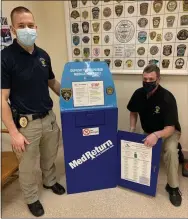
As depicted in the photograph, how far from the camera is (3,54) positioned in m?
1.31

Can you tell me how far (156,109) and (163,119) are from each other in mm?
101

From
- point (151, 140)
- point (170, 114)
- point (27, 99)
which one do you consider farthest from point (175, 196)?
point (27, 99)

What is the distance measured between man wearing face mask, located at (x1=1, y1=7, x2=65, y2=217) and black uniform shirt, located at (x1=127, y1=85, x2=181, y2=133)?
78 cm

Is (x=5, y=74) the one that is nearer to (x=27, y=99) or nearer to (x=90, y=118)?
(x=27, y=99)

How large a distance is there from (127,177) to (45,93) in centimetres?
99

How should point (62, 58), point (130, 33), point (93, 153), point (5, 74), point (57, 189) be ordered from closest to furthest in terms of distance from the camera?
point (5, 74), point (93, 153), point (57, 189), point (130, 33), point (62, 58)

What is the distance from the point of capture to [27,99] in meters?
1.42

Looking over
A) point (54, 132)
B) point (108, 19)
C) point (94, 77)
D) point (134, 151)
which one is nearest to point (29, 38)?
point (94, 77)

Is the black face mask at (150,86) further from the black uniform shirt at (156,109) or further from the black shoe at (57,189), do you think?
the black shoe at (57,189)

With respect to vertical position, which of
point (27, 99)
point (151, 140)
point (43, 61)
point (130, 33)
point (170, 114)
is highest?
point (130, 33)

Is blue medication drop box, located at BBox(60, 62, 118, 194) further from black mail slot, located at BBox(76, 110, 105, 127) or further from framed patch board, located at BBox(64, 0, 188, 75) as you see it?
framed patch board, located at BBox(64, 0, 188, 75)

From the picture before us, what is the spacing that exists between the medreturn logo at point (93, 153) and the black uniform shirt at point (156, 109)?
0.41 meters

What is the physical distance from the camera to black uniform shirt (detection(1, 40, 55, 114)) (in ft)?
4.32

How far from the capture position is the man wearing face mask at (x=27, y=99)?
133 centimetres
